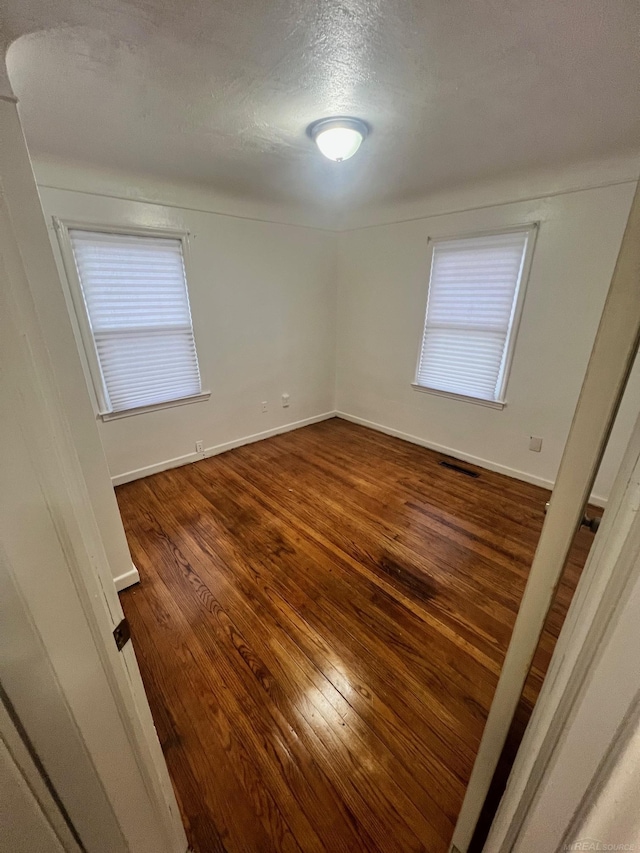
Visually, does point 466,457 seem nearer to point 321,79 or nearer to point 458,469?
point 458,469

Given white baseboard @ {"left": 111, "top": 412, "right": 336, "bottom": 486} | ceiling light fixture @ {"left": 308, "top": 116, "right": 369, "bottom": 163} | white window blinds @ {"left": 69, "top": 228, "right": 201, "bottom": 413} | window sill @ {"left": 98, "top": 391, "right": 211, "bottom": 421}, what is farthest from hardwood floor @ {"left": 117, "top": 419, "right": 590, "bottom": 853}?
ceiling light fixture @ {"left": 308, "top": 116, "right": 369, "bottom": 163}

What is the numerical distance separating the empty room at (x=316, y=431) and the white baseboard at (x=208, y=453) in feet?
0.11

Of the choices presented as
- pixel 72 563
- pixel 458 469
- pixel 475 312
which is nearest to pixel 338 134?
pixel 475 312

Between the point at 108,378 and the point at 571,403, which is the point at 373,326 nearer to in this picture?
the point at 571,403

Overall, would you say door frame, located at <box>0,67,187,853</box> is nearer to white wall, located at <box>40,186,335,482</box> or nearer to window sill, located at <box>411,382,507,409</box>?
white wall, located at <box>40,186,335,482</box>

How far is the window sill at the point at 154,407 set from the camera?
2731 millimetres

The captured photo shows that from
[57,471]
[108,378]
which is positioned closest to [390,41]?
[57,471]

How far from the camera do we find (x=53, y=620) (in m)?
0.46

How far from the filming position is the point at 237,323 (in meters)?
3.26

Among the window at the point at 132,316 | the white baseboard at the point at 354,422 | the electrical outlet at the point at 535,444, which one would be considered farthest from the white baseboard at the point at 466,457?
the window at the point at 132,316

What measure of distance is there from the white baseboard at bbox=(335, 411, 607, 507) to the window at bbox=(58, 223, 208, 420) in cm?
214

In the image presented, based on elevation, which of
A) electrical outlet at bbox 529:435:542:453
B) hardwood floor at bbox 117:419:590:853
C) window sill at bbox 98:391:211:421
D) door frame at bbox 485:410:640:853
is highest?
door frame at bbox 485:410:640:853

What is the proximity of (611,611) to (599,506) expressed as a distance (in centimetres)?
268

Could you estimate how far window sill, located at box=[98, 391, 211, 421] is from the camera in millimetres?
2731
